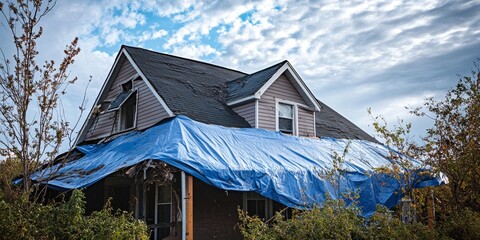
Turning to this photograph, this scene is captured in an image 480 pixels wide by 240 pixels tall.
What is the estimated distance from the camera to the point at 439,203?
10812mm

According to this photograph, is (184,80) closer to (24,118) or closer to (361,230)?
(24,118)

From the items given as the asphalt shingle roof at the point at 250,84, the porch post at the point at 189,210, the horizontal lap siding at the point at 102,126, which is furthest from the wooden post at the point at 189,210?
the horizontal lap siding at the point at 102,126

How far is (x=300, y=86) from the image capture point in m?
17.0

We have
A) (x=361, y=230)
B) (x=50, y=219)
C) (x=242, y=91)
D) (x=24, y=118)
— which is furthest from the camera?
(x=242, y=91)

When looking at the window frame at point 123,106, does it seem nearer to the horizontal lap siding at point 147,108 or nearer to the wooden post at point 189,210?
the horizontal lap siding at point 147,108

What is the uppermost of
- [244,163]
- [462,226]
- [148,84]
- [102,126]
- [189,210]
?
[148,84]

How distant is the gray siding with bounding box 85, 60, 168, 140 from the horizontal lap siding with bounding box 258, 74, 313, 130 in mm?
3608

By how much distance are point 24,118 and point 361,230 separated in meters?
7.15

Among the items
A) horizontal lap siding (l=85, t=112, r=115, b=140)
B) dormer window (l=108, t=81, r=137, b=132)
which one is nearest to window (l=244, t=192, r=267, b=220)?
dormer window (l=108, t=81, r=137, b=132)

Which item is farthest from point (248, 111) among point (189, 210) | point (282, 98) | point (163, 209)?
point (189, 210)

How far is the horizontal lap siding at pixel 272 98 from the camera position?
632 inches

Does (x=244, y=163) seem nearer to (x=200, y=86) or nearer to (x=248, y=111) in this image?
(x=248, y=111)

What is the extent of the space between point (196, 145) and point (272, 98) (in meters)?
5.86

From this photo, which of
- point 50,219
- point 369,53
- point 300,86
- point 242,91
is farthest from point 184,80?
point 50,219
